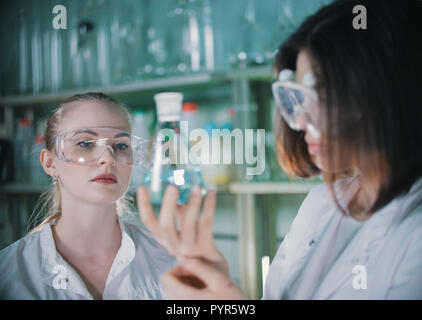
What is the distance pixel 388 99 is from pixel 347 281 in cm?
41

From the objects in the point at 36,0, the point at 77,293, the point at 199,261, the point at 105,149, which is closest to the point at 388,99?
the point at 199,261

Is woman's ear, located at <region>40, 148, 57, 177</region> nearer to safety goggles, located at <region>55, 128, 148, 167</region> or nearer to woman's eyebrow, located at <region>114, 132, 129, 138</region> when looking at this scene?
safety goggles, located at <region>55, 128, 148, 167</region>

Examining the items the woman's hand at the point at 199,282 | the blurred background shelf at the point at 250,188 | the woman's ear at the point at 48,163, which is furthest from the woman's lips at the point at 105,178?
the blurred background shelf at the point at 250,188

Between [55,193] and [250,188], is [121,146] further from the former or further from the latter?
[250,188]

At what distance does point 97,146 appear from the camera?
0.89 m

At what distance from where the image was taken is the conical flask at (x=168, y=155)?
0.86 meters

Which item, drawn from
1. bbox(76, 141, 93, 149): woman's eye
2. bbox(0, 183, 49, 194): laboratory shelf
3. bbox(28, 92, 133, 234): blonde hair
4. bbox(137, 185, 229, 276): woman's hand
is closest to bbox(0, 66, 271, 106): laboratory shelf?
bbox(0, 183, 49, 194): laboratory shelf

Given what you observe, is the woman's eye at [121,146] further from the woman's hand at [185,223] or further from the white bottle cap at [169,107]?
the woman's hand at [185,223]

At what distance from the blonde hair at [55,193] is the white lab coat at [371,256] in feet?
1.50

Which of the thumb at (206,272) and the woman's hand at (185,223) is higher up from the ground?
the woman's hand at (185,223)

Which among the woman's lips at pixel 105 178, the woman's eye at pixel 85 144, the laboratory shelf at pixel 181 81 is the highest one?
the laboratory shelf at pixel 181 81

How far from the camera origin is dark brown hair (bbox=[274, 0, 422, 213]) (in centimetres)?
77
